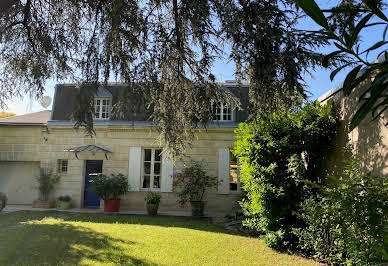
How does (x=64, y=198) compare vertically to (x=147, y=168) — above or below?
below

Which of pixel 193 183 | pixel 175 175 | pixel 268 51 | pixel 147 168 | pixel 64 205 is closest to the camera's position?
pixel 268 51

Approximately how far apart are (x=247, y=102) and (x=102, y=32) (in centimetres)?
228

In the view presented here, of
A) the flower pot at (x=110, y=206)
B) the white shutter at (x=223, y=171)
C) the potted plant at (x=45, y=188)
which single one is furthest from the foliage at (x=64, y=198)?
the white shutter at (x=223, y=171)

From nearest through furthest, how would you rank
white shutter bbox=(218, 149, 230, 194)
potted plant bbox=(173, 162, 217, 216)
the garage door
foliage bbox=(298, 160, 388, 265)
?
foliage bbox=(298, 160, 388, 265) < potted plant bbox=(173, 162, 217, 216) < white shutter bbox=(218, 149, 230, 194) < the garage door

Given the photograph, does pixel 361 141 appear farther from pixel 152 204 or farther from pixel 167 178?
pixel 167 178

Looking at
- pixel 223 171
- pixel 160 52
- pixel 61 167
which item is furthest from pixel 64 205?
pixel 160 52

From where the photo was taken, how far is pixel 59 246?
518 cm

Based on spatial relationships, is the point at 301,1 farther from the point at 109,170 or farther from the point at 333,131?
the point at 109,170

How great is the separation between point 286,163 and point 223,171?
538 centimetres

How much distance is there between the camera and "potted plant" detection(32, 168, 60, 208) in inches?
424

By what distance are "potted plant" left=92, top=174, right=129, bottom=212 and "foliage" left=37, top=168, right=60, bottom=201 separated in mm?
2041

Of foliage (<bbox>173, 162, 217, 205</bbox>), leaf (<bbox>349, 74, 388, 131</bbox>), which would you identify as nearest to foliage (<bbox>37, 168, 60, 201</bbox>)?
foliage (<bbox>173, 162, 217, 205</bbox>)

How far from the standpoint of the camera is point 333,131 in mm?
4910

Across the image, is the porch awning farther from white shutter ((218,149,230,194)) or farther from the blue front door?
white shutter ((218,149,230,194))
